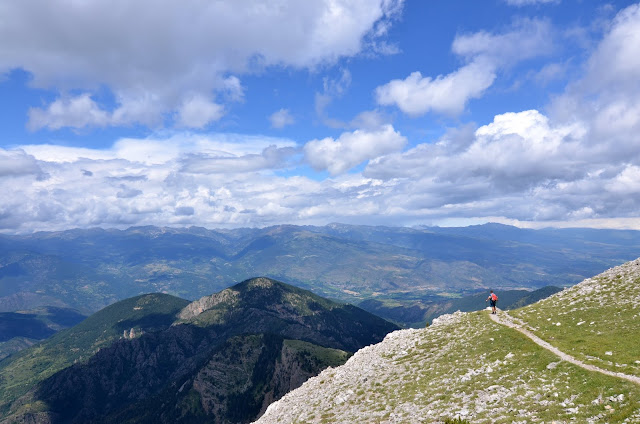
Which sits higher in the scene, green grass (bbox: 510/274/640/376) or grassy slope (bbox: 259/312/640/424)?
green grass (bbox: 510/274/640/376)

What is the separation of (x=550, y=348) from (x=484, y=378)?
1000 cm

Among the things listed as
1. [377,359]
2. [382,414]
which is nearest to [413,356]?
[377,359]

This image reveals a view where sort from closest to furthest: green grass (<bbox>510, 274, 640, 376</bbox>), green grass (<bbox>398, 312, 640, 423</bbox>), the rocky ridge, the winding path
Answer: green grass (<bbox>398, 312, 640, 423</bbox>)
the rocky ridge
the winding path
green grass (<bbox>510, 274, 640, 376</bbox>)

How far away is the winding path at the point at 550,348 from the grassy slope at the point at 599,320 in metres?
0.68

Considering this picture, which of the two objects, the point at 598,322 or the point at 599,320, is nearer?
the point at 598,322

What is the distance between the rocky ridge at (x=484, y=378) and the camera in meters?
33.5

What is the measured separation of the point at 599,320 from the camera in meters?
51.9

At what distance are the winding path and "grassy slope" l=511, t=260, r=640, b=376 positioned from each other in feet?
2.24

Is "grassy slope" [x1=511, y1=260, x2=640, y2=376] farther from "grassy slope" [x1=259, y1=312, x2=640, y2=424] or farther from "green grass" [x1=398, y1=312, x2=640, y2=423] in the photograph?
"grassy slope" [x1=259, y1=312, x2=640, y2=424]

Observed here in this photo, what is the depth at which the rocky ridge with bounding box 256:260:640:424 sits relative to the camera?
3350cm

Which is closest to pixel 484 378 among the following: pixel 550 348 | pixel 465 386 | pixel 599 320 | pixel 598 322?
pixel 465 386

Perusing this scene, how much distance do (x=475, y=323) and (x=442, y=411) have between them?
93.4 ft

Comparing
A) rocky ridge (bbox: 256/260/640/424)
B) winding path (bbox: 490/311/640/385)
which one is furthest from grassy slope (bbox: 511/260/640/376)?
winding path (bbox: 490/311/640/385)

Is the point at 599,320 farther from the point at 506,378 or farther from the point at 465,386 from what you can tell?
the point at 465,386
